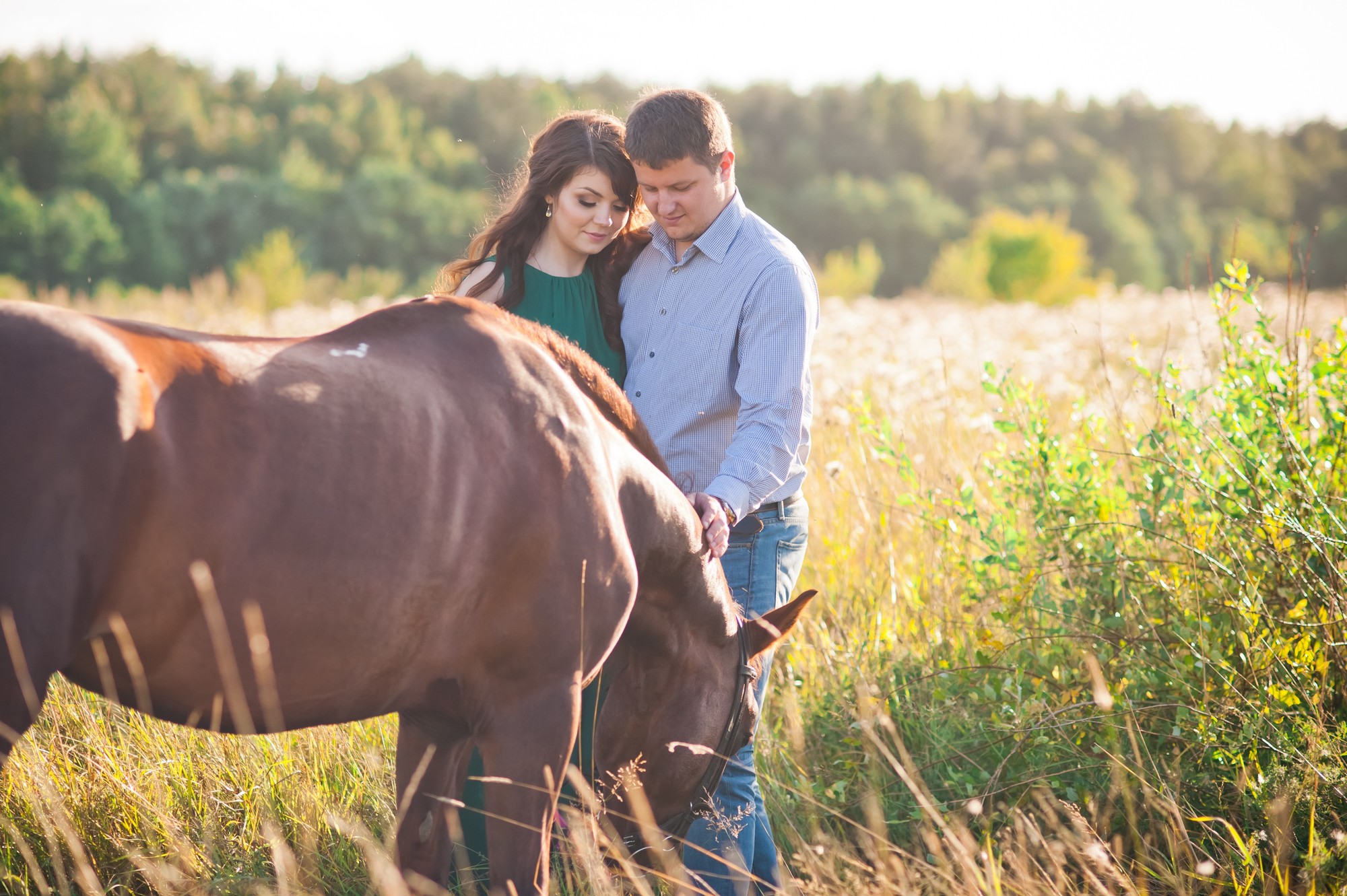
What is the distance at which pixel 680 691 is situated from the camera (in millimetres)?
2564

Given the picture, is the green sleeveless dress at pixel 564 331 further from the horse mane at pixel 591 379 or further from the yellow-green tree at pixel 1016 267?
the yellow-green tree at pixel 1016 267

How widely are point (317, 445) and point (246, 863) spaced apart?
174 cm

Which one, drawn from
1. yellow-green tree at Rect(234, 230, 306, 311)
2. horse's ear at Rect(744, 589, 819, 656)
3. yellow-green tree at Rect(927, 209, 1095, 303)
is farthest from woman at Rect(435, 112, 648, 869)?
yellow-green tree at Rect(927, 209, 1095, 303)

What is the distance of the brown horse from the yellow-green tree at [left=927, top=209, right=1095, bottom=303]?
2765cm

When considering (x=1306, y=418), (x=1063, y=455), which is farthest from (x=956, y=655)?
(x=1306, y=418)

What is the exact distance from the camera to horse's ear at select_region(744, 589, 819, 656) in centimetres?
264

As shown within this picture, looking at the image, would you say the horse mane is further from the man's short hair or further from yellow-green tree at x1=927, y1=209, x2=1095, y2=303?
yellow-green tree at x1=927, y1=209, x2=1095, y2=303

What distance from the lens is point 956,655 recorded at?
3748mm

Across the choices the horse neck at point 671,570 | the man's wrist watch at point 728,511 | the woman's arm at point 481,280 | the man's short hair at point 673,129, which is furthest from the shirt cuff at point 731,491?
the woman's arm at point 481,280

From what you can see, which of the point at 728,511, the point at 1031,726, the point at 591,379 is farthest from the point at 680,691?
the point at 1031,726

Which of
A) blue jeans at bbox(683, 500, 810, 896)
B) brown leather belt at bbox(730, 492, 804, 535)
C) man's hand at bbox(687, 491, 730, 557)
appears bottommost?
blue jeans at bbox(683, 500, 810, 896)

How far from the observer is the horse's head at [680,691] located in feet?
8.20

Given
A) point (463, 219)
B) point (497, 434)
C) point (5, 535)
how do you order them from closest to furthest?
1. point (5, 535)
2. point (497, 434)
3. point (463, 219)

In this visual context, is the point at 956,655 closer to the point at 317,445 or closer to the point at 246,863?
the point at 246,863
